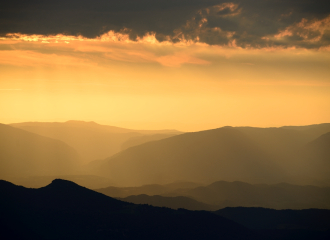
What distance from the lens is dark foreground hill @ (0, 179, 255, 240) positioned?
153 m

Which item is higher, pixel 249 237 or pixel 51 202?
pixel 51 202

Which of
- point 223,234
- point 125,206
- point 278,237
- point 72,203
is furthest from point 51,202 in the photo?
point 278,237

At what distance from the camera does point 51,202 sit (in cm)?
17038

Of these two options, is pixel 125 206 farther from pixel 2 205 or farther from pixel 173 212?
pixel 2 205

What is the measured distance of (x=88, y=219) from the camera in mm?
163750

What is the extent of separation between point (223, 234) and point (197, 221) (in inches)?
530

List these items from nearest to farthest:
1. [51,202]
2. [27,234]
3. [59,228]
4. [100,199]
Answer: [27,234], [59,228], [51,202], [100,199]

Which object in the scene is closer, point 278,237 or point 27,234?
point 27,234

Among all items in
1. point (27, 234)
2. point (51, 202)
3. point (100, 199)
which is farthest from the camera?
point (100, 199)

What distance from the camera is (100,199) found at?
18338 centimetres

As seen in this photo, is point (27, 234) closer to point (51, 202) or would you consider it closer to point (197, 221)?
point (51, 202)

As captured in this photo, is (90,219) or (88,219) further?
(90,219)

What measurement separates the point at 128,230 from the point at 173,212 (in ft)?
96.9

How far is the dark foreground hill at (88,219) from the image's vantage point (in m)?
153
